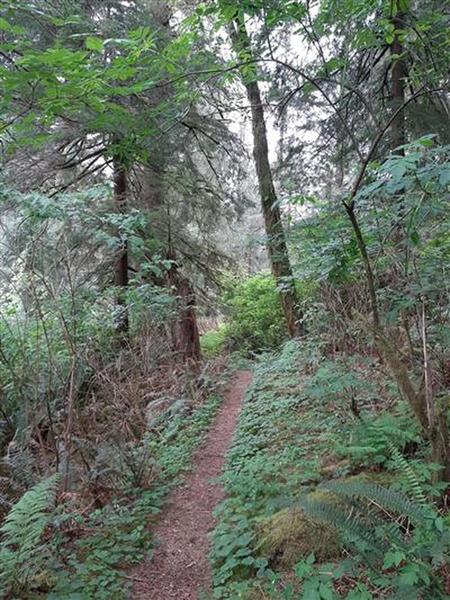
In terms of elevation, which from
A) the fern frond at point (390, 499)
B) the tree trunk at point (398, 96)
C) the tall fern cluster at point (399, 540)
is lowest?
the tall fern cluster at point (399, 540)

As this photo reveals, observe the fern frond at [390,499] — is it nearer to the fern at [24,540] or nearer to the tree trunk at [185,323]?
the fern at [24,540]

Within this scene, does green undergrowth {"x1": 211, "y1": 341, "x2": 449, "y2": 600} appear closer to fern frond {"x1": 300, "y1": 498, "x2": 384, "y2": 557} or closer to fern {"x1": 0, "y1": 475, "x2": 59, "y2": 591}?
fern frond {"x1": 300, "y1": 498, "x2": 384, "y2": 557}

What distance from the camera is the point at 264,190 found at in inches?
406

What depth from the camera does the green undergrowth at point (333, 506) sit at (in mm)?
2195

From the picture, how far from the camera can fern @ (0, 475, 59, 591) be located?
2746 mm

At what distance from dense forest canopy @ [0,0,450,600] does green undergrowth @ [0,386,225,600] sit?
18mm

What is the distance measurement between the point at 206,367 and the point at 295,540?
6.00 m

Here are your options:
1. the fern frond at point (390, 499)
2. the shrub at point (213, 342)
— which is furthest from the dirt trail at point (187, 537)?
Answer: the shrub at point (213, 342)

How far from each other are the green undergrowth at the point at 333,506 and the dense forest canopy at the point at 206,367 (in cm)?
2

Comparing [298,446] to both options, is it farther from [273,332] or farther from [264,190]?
[273,332]

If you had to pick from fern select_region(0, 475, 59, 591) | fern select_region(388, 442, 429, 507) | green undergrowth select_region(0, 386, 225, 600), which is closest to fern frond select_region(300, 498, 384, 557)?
fern select_region(388, 442, 429, 507)

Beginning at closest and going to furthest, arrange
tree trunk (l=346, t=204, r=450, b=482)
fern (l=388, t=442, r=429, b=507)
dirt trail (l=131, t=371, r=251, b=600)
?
fern (l=388, t=442, r=429, b=507) < tree trunk (l=346, t=204, r=450, b=482) < dirt trail (l=131, t=371, r=251, b=600)

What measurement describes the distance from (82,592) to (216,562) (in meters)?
0.89

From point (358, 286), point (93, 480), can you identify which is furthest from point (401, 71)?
point (93, 480)
